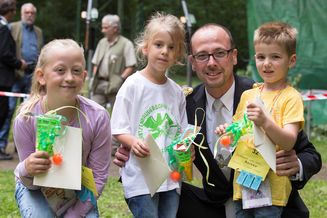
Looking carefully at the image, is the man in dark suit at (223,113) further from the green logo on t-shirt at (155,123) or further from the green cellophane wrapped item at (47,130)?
the green cellophane wrapped item at (47,130)

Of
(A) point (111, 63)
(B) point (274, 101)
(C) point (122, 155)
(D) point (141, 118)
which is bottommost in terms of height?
(A) point (111, 63)

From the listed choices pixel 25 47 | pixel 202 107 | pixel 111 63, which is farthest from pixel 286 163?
pixel 25 47

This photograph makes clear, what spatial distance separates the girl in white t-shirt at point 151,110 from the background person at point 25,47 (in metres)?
4.97

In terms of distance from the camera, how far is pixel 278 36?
11.4 feet

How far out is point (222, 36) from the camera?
12.7 ft

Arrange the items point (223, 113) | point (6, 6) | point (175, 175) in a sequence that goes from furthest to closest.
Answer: point (6, 6)
point (223, 113)
point (175, 175)

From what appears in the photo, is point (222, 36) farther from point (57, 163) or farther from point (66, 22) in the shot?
point (66, 22)

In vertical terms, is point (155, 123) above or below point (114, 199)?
above

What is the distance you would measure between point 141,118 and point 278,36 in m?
0.90

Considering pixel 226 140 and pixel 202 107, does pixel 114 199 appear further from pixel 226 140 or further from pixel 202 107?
pixel 226 140

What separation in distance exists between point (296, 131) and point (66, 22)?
34.5m

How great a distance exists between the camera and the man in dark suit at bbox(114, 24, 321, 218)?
375cm

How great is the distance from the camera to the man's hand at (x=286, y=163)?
3.40m

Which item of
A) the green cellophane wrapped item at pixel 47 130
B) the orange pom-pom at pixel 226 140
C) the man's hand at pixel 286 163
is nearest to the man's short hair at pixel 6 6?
the green cellophane wrapped item at pixel 47 130
